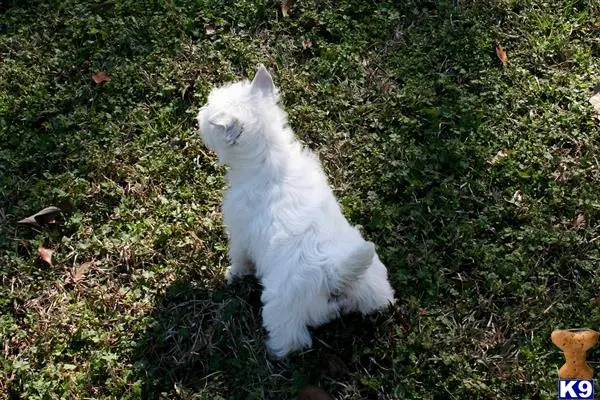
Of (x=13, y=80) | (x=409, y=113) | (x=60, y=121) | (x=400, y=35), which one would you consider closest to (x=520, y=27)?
(x=400, y=35)

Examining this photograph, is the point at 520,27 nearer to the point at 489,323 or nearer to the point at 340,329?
the point at 489,323

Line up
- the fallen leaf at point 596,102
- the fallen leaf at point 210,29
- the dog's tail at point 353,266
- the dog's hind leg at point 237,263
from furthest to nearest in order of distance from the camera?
the fallen leaf at point 210,29, the fallen leaf at point 596,102, the dog's hind leg at point 237,263, the dog's tail at point 353,266

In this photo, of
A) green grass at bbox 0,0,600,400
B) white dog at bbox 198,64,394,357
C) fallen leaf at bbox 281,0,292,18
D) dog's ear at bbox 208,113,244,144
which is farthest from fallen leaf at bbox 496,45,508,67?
dog's ear at bbox 208,113,244,144

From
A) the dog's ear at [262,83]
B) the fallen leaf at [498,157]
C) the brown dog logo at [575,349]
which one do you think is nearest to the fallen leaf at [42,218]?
the dog's ear at [262,83]

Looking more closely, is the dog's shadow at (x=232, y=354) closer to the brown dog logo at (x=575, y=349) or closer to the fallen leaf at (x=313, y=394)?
the fallen leaf at (x=313, y=394)

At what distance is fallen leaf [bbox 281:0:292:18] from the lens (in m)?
4.92

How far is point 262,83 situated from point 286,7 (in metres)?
1.86

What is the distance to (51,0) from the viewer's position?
5047 mm

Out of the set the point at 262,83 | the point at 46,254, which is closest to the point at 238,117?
the point at 262,83

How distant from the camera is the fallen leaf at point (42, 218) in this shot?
3.90 m

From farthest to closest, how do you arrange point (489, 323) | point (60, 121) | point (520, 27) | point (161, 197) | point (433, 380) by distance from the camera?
point (520, 27) → point (60, 121) → point (161, 197) → point (489, 323) → point (433, 380)

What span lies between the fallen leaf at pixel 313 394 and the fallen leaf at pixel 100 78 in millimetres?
2757

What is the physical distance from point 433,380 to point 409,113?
1965mm

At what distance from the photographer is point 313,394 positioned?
10.4ft
